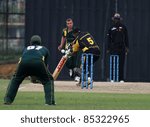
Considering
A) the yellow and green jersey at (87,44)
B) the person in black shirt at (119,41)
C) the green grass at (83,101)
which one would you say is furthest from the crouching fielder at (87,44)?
the person in black shirt at (119,41)

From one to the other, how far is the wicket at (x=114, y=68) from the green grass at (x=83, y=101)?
21.3 ft

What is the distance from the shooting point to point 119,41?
96.9ft

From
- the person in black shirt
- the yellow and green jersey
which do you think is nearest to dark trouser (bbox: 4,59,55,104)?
the yellow and green jersey

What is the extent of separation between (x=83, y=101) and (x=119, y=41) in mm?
9042

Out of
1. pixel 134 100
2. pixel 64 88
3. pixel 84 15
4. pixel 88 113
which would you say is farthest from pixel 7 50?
pixel 88 113

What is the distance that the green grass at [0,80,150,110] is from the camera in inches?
744

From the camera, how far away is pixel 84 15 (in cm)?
3106

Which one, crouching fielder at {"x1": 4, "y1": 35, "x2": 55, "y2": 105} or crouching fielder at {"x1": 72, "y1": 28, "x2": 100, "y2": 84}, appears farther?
crouching fielder at {"x1": 72, "y1": 28, "x2": 100, "y2": 84}

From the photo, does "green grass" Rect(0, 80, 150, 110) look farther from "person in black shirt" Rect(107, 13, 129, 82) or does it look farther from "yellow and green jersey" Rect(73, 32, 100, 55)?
"person in black shirt" Rect(107, 13, 129, 82)

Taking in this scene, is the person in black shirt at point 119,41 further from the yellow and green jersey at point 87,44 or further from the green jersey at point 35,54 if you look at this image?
the green jersey at point 35,54

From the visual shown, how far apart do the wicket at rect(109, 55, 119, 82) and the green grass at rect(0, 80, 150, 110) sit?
6499 millimetres

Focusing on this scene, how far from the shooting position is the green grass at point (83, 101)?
18891 millimetres

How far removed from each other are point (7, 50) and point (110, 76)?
12.8 ft

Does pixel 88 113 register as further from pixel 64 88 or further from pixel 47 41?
pixel 47 41
